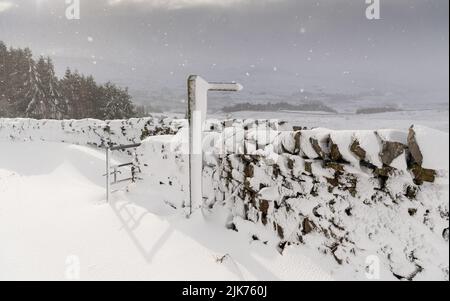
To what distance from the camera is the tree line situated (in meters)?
28.5

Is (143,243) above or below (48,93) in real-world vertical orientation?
below

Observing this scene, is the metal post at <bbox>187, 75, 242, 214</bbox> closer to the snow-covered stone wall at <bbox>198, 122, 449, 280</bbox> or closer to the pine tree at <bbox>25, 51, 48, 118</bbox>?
the snow-covered stone wall at <bbox>198, 122, 449, 280</bbox>

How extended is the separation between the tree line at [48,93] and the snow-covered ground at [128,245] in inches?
1148

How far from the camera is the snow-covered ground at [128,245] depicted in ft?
9.21

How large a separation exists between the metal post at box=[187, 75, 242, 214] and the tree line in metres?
31.6

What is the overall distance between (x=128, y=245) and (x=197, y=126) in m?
1.73

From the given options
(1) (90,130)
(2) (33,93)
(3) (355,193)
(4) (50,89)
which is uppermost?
(4) (50,89)

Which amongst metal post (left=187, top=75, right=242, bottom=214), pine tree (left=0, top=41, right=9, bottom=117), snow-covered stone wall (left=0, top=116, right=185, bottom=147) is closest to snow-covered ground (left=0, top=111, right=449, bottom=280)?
metal post (left=187, top=75, right=242, bottom=214)

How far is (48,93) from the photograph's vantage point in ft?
100

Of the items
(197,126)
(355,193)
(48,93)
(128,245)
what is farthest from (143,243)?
(48,93)

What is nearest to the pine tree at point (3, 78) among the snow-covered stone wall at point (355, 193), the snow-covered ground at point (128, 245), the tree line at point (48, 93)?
the tree line at point (48, 93)

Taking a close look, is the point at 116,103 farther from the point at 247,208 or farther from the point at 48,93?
the point at 247,208

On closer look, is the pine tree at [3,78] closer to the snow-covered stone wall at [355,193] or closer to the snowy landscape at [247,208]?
the snowy landscape at [247,208]

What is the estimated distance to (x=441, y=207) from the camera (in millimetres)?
2098
